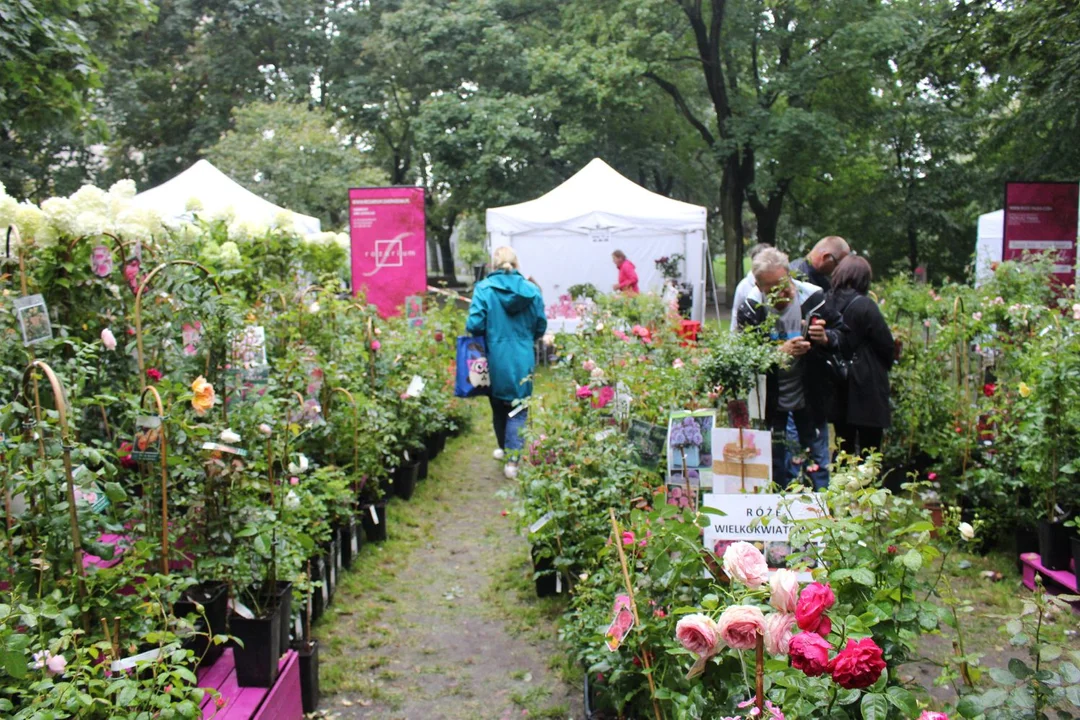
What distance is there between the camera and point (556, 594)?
461 centimetres

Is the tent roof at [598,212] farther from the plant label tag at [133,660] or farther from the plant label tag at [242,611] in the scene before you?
the plant label tag at [133,660]

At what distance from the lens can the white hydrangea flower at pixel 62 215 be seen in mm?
3818

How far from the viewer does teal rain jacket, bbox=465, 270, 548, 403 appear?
6.38 meters

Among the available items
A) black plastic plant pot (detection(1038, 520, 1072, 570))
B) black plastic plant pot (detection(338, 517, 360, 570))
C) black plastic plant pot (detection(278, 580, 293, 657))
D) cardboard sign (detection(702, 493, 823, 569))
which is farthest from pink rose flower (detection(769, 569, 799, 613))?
black plastic plant pot (detection(338, 517, 360, 570))

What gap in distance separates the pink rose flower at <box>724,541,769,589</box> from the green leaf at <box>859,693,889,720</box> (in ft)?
0.91

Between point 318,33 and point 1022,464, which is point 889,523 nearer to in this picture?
point 1022,464

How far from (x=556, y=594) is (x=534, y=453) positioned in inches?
29.2

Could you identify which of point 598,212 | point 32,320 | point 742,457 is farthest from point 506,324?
point 598,212

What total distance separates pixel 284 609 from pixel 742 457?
1697mm

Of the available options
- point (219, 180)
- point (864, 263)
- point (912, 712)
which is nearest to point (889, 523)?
point (912, 712)

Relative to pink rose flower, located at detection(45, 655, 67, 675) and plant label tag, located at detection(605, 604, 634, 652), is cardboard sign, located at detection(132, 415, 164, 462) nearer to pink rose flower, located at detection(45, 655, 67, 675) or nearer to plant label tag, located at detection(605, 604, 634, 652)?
pink rose flower, located at detection(45, 655, 67, 675)

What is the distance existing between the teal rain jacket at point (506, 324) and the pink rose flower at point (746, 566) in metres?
4.52

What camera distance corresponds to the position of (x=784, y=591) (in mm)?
1686

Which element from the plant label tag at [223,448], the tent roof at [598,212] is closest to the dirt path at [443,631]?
the plant label tag at [223,448]
